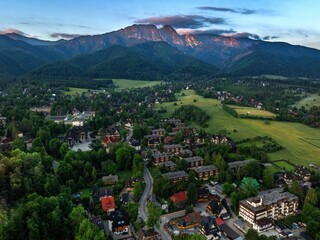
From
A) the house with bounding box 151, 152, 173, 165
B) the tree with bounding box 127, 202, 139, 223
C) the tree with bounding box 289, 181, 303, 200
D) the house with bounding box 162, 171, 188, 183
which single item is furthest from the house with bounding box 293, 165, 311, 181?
the tree with bounding box 127, 202, 139, 223

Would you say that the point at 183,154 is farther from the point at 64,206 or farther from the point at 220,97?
the point at 220,97

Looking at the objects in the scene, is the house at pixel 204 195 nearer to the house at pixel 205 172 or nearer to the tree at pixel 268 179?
the house at pixel 205 172

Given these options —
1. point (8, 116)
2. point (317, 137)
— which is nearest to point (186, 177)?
point (317, 137)

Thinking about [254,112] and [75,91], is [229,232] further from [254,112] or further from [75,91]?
[75,91]

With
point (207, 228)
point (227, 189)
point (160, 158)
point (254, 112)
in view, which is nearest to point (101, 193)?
point (207, 228)

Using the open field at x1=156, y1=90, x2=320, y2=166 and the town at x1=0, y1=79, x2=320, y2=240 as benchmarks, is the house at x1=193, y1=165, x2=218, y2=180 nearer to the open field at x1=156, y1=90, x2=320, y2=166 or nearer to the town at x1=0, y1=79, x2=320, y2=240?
the town at x1=0, y1=79, x2=320, y2=240

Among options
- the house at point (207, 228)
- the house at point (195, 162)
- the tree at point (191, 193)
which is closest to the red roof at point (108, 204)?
the tree at point (191, 193)
